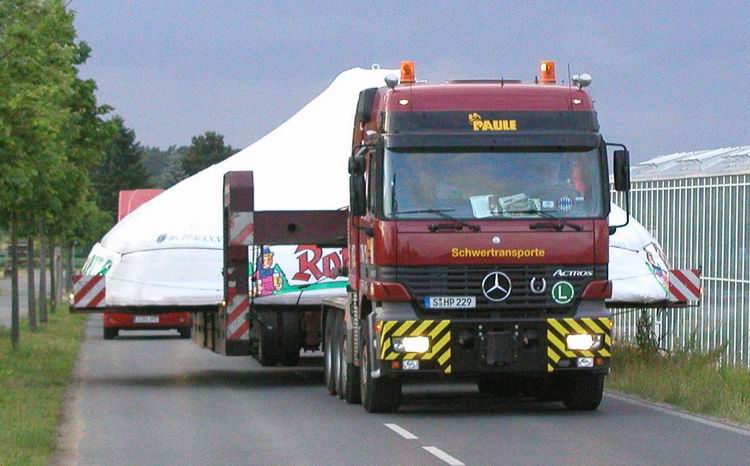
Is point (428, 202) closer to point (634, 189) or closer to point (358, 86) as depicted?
point (358, 86)

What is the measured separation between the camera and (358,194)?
1841 centimetres

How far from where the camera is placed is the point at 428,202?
1795 cm

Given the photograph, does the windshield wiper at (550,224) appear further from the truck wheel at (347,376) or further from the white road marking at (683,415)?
the truck wheel at (347,376)

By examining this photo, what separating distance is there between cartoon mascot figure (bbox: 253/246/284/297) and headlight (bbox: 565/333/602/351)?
7.73 metres

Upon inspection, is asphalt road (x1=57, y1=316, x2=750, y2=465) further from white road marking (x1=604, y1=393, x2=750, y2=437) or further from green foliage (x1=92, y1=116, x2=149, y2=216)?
green foliage (x1=92, y1=116, x2=149, y2=216)

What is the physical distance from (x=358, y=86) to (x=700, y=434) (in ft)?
42.1

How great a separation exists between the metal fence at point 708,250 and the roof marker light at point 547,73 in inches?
268

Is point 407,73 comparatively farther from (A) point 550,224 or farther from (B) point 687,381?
(B) point 687,381

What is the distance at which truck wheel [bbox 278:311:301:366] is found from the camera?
2478 cm

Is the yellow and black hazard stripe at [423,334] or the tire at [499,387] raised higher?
the yellow and black hazard stripe at [423,334]

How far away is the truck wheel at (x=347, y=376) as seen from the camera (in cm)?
2056

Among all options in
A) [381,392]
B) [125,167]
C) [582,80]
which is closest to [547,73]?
[582,80]

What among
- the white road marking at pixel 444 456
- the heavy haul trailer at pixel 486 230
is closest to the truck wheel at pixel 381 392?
the heavy haul trailer at pixel 486 230

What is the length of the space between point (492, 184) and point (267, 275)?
7.83 m
